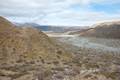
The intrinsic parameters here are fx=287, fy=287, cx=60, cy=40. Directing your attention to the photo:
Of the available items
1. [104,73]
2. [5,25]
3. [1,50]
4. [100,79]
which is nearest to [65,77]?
[100,79]

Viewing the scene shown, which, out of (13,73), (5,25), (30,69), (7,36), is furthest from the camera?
(5,25)

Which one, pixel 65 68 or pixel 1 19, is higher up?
pixel 1 19

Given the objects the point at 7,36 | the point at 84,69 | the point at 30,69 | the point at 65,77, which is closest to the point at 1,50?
the point at 7,36

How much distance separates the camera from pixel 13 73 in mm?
30703

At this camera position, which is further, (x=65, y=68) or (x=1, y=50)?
(x=1, y=50)

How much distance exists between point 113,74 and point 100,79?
A: 142 inches

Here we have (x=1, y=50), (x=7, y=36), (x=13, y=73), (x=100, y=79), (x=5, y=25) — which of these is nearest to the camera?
(x=100, y=79)

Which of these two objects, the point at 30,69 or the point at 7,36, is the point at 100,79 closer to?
the point at 30,69

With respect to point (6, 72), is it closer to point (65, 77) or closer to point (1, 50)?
point (65, 77)

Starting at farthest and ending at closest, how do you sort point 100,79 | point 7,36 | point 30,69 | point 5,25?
point 5,25, point 7,36, point 30,69, point 100,79

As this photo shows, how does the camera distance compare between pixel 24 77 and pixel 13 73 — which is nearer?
pixel 24 77

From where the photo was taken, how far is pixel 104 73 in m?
31.6

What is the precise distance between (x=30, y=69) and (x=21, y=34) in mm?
15919

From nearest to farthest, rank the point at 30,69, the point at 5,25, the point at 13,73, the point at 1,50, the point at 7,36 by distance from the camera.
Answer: the point at 13,73, the point at 30,69, the point at 1,50, the point at 7,36, the point at 5,25
